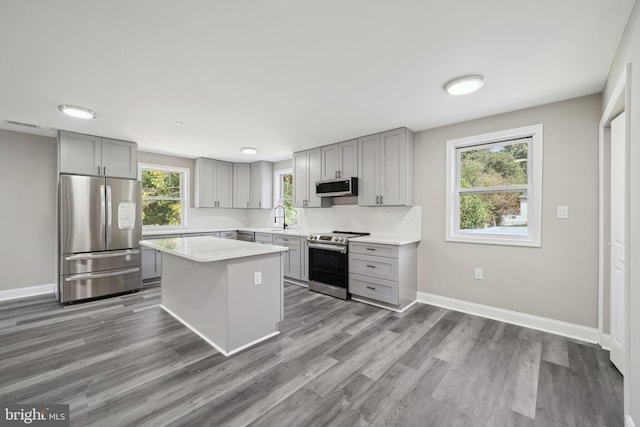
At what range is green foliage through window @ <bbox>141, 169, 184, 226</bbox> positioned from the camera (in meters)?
5.08

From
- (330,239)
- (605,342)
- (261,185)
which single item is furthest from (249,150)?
(605,342)

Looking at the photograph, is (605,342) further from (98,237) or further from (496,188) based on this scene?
(98,237)

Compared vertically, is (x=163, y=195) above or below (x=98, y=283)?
above

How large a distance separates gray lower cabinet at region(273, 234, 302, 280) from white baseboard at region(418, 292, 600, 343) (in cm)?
196

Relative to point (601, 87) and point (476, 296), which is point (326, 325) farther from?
point (601, 87)

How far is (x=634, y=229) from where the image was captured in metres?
1.38

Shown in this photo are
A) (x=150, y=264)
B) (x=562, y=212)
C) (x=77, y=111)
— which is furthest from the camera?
(x=150, y=264)

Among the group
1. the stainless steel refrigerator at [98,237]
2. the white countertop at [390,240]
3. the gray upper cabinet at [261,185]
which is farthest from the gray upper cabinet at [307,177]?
the stainless steel refrigerator at [98,237]

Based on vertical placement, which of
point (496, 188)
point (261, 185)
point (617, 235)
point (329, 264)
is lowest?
point (329, 264)

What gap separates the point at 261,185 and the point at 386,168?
3122 mm

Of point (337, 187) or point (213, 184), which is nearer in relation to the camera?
point (337, 187)

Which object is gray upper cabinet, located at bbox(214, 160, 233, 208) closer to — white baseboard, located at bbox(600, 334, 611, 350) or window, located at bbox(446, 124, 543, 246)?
window, located at bbox(446, 124, 543, 246)

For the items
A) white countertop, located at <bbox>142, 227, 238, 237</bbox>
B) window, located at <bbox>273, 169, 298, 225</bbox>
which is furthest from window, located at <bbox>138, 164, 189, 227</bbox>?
window, located at <bbox>273, 169, 298, 225</bbox>

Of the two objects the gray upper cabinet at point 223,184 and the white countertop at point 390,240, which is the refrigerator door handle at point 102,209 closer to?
the gray upper cabinet at point 223,184
